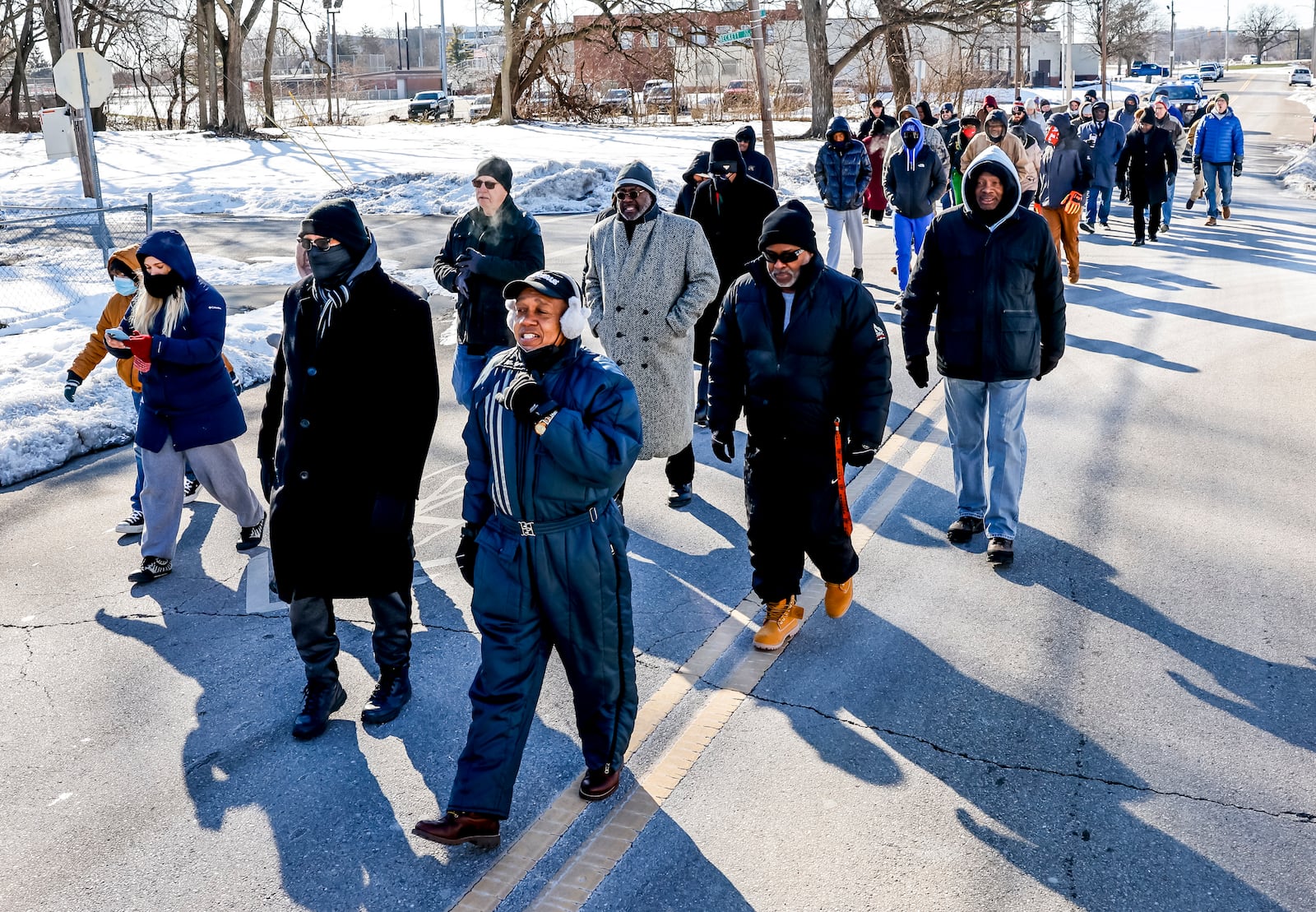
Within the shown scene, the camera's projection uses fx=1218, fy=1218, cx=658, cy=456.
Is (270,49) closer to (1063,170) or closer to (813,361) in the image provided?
(1063,170)

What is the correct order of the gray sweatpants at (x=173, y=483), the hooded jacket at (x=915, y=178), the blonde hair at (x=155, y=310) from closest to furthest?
the blonde hair at (x=155, y=310)
the gray sweatpants at (x=173, y=483)
the hooded jacket at (x=915, y=178)

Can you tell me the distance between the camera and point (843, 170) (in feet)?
41.0

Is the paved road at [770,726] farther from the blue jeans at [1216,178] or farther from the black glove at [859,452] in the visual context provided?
the blue jeans at [1216,178]

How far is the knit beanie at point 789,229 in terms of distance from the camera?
192 inches

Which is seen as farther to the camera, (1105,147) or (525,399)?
(1105,147)

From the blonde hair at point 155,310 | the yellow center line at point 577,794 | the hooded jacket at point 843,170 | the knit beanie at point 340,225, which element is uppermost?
the hooded jacket at point 843,170

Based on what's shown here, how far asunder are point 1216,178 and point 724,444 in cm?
1662

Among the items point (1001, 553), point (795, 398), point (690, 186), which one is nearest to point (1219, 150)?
point (690, 186)

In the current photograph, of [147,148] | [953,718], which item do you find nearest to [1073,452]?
[953,718]

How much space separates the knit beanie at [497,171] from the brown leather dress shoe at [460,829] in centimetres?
374

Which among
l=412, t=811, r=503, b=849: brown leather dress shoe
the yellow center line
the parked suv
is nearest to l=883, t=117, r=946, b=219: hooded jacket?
the yellow center line

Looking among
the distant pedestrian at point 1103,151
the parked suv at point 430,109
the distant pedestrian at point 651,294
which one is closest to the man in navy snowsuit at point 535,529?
the distant pedestrian at point 651,294

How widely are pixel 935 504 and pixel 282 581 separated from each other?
12.8 feet

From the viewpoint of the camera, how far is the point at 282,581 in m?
4.55
